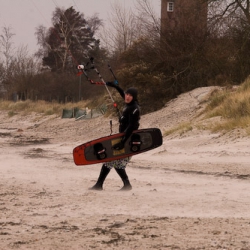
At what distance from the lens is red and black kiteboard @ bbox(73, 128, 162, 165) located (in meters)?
9.38

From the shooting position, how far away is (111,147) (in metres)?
9.38

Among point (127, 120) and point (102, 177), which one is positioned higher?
point (127, 120)

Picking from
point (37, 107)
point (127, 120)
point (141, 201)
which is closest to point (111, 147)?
point (127, 120)

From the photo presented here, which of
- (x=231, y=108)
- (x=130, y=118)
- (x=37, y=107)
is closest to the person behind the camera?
(x=130, y=118)

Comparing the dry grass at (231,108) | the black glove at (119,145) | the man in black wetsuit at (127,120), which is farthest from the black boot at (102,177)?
the dry grass at (231,108)

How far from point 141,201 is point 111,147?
128cm

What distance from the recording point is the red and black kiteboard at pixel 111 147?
9375 millimetres

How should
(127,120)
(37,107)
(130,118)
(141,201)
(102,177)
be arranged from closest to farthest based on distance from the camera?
(141,201), (130,118), (127,120), (102,177), (37,107)

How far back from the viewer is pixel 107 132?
25.4 metres

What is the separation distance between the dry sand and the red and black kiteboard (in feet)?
1.89

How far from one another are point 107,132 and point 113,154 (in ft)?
52.6

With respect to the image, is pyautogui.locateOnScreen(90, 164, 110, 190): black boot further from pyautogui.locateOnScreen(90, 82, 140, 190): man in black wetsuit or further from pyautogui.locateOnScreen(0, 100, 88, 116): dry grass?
pyautogui.locateOnScreen(0, 100, 88, 116): dry grass

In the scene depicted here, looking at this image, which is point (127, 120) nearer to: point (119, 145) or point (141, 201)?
point (119, 145)

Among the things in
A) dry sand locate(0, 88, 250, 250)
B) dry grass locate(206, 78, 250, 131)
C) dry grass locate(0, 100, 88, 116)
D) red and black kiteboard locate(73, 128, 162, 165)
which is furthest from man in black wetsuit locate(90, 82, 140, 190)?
dry grass locate(0, 100, 88, 116)
